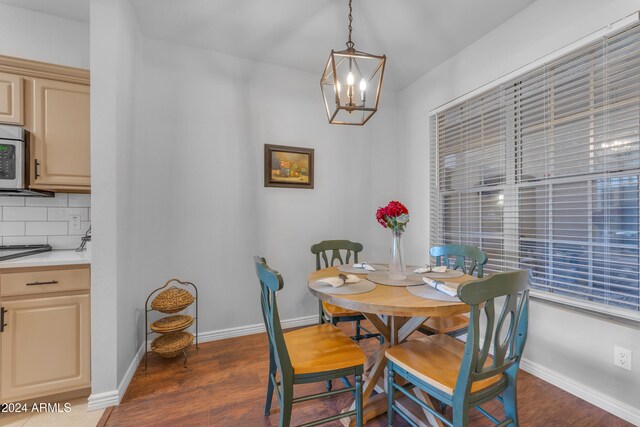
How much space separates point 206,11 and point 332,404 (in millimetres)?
3198

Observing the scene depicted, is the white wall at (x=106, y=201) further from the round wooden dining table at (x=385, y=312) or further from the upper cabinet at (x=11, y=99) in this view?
the round wooden dining table at (x=385, y=312)

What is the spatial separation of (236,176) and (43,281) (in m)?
1.64

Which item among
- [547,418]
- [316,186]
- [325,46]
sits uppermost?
[325,46]

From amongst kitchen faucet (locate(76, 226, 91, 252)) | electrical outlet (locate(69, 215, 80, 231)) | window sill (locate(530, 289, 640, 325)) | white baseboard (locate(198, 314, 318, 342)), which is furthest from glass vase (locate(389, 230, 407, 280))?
electrical outlet (locate(69, 215, 80, 231))

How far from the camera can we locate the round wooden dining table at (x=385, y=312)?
1351mm

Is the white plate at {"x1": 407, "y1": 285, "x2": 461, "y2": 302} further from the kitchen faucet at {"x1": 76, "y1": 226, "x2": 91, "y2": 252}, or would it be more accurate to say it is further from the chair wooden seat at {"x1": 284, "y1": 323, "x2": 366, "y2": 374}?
the kitchen faucet at {"x1": 76, "y1": 226, "x2": 91, "y2": 252}

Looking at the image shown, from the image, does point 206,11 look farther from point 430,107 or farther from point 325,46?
point 430,107

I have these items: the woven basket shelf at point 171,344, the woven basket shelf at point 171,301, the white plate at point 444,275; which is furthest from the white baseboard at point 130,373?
the white plate at point 444,275

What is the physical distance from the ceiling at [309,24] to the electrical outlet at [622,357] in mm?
2565

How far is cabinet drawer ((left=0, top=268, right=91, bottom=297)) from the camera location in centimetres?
175

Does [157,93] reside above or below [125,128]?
above

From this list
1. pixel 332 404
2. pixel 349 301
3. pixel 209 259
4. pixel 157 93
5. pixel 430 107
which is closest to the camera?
pixel 349 301

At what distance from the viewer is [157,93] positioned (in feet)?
8.53

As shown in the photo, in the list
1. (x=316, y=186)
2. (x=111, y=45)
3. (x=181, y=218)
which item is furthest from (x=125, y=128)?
(x=316, y=186)
